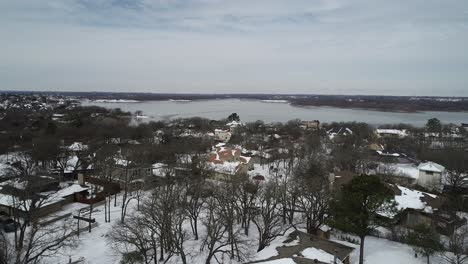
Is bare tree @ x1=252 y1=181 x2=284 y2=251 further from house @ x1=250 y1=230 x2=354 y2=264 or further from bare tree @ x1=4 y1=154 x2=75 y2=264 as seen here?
bare tree @ x1=4 y1=154 x2=75 y2=264

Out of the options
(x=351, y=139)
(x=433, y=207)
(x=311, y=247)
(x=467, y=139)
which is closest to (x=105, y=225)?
(x=311, y=247)

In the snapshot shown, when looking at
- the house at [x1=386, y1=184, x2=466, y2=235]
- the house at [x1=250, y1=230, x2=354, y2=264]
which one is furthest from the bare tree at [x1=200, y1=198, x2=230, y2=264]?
the house at [x1=386, y1=184, x2=466, y2=235]

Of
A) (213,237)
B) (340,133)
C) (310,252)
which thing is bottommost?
(310,252)

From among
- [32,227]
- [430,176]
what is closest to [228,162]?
[430,176]

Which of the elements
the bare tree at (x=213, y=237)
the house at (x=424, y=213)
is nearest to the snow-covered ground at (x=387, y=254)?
the house at (x=424, y=213)

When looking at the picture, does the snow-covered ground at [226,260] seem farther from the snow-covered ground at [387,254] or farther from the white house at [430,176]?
the white house at [430,176]

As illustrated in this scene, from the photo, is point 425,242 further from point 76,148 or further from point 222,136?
point 222,136

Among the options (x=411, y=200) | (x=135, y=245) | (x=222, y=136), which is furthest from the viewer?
(x=222, y=136)

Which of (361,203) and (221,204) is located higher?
(361,203)
